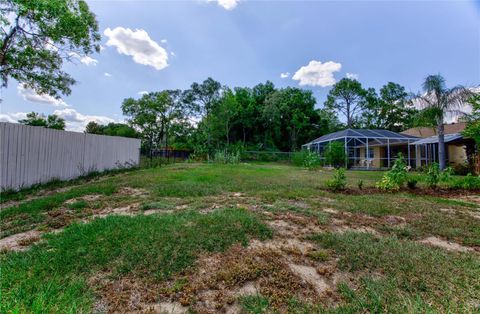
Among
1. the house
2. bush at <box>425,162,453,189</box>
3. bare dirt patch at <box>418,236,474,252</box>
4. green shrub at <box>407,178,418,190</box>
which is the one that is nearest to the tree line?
the house

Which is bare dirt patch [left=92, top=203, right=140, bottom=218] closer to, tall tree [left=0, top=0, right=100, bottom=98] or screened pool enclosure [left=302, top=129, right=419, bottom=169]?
tall tree [left=0, top=0, right=100, bottom=98]

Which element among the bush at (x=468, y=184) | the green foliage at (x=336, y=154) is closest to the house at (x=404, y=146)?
the green foliage at (x=336, y=154)

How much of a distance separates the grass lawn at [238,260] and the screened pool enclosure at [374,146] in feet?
42.6

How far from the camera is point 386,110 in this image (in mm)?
29203

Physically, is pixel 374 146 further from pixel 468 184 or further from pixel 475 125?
pixel 468 184

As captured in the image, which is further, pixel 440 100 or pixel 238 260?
pixel 440 100

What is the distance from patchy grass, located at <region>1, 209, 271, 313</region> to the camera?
150cm

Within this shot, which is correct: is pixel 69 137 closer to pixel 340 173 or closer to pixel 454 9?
pixel 340 173

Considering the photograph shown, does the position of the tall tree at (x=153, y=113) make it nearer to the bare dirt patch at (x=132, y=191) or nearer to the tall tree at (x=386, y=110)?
the bare dirt patch at (x=132, y=191)

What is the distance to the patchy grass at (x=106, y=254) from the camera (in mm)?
1495

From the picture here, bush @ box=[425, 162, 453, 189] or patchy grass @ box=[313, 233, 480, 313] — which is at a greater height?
bush @ box=[425, 162, 453, 189]

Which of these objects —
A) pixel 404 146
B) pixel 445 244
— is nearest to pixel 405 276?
pixel 445 244

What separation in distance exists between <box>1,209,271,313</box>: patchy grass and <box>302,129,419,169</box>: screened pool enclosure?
14.3m

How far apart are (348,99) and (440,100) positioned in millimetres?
20413
